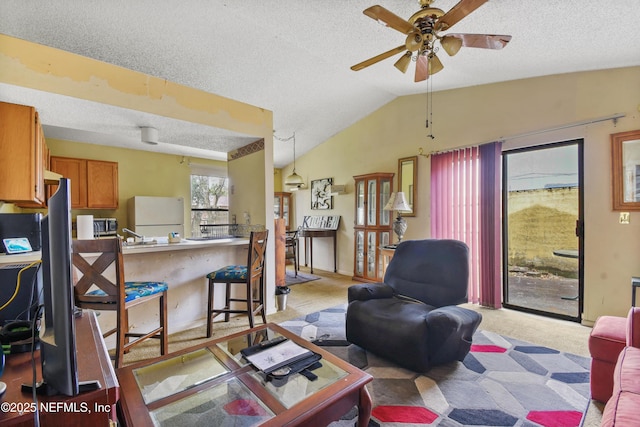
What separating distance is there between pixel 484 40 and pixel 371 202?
9.88ft

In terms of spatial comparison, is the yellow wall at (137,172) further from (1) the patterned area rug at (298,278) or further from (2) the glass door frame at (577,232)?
(2) the glass door frame at (577,232)

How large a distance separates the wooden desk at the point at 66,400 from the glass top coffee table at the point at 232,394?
0.39 meters

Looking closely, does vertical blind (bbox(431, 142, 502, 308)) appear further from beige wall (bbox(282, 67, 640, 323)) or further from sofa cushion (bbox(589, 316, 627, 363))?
sofa cushion (bbox(589, 316, 627, 363))

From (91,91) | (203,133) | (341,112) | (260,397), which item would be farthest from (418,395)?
(341,112)

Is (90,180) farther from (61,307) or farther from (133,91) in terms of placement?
(61,307)

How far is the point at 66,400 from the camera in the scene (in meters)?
0.64

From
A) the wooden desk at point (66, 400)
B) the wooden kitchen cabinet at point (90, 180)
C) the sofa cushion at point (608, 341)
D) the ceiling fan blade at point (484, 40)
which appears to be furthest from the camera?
the wooden kitchen cabinet at point (90, 180)

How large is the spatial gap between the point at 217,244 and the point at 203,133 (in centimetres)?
119

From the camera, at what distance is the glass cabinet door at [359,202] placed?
15.9 ft

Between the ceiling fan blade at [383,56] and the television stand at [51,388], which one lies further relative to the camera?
the ceiling fan blade at [383,56]

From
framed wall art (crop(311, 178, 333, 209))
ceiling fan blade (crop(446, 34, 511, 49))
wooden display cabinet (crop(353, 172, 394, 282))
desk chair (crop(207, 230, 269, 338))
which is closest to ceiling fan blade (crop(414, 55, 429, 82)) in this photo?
ceiling fan blade (crop(446, 34, 511, 49))

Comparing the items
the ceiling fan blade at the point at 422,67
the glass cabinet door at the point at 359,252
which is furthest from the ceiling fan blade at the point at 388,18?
the glass cabinet door at the point at 359,252

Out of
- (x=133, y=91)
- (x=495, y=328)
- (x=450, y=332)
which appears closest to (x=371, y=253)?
(x=495, y=328)

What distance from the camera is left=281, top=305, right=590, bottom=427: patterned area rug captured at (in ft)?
5.10
